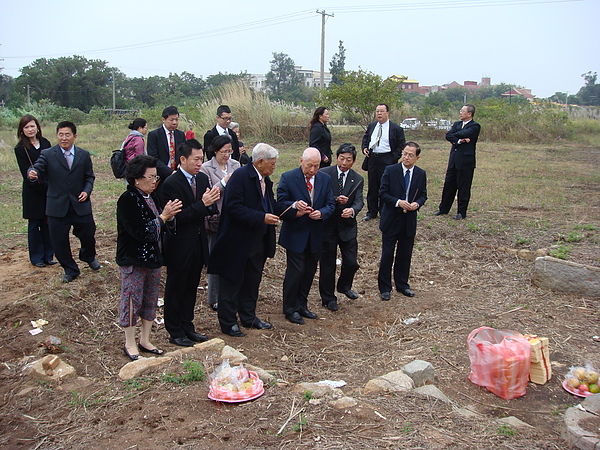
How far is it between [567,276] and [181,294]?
462cm

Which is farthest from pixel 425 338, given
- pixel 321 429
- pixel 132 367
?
pixel 132 367

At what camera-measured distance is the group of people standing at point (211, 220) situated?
180 inches

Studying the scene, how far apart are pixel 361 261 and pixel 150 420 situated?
16.7 feet

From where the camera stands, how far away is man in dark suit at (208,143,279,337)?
5.10 meters

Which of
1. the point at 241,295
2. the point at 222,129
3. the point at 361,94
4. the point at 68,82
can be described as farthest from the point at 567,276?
the point at 68,82

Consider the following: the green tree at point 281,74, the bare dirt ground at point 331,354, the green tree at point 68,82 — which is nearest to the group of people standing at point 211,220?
the bare dirt ground at point 331,354

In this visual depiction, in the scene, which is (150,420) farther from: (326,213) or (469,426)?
(326,213)

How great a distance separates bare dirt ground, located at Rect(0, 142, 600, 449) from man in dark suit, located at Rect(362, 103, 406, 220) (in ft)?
3.58

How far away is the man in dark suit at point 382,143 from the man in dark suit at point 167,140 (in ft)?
11.5

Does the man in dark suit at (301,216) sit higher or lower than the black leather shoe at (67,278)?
higher

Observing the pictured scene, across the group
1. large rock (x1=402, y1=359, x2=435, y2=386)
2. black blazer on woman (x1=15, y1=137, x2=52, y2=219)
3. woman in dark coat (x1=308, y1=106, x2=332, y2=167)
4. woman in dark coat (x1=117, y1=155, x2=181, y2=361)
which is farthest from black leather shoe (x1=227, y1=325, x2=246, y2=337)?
woman in dark coat (x1=308, y1=106, x2=332, y2=167)

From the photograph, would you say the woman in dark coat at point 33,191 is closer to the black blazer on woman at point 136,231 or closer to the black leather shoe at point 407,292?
the black blazer on woman at point 136,231

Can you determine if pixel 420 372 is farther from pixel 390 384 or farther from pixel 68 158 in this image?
pixel 68 158

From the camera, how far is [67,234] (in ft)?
20.0
